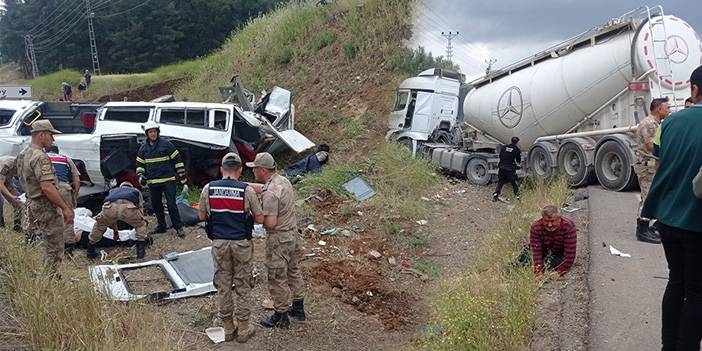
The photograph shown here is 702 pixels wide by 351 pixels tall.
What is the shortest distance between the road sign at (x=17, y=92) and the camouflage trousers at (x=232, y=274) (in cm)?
1581

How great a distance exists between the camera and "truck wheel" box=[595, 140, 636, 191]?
9.27 metres

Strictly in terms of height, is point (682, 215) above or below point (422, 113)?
below

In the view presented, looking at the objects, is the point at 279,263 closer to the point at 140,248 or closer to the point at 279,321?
the point at 279,321

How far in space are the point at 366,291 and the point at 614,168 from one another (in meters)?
5.61

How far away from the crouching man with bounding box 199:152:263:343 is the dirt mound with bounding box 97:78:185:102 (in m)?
23.4

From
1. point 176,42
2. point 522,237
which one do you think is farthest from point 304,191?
point 176,42

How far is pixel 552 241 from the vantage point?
5.53 meters

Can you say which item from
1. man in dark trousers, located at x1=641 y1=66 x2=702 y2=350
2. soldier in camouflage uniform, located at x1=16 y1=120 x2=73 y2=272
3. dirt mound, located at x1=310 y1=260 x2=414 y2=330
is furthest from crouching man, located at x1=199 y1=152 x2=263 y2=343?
man in dark trousers, located at x1=641 y1=66 x2=702 y2=350

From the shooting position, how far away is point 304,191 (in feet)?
33.9

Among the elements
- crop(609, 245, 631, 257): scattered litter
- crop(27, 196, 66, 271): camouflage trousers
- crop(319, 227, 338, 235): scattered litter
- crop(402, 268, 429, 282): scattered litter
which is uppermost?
crop(27, 196, 66, 271): camouflage trousers

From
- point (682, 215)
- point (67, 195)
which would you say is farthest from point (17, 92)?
point (682, 215)

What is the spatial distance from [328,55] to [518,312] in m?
15.4

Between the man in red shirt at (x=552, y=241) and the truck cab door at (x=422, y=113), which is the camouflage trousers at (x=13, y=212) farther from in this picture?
the truck cab door at (x=422, y=113)

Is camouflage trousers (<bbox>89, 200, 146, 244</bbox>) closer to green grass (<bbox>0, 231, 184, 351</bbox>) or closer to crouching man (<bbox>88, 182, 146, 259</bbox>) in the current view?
crouching man (<bbox>88, 182, 146, 259</bbox>)
